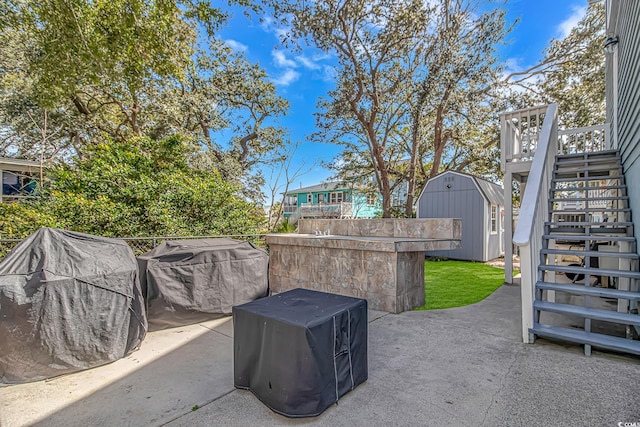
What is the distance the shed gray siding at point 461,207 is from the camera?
9953 mm

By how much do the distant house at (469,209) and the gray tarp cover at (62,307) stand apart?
9772 millimetres

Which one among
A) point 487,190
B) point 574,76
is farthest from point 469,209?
point 574,76

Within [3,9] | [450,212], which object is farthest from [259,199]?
[3,9]

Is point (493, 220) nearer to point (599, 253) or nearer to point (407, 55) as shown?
point (407, 55)

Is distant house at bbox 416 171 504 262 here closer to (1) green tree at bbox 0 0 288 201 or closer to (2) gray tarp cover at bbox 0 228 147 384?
(1) green tree at bbox 0 0 288 201

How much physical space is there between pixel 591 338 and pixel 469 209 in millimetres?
7686

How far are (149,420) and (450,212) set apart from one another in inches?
418

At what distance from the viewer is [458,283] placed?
6562mm

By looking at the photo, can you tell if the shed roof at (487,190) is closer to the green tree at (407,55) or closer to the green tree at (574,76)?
the green tree at (407,55)

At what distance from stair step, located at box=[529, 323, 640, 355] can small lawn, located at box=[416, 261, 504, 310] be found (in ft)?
5.31

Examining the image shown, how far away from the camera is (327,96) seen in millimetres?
10820

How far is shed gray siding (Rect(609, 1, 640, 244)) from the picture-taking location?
148 inches

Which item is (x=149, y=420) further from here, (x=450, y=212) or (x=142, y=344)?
(x=450, y=212)

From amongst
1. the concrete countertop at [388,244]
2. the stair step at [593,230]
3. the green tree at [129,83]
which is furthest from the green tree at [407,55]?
the concrete countertop at [388,244]
